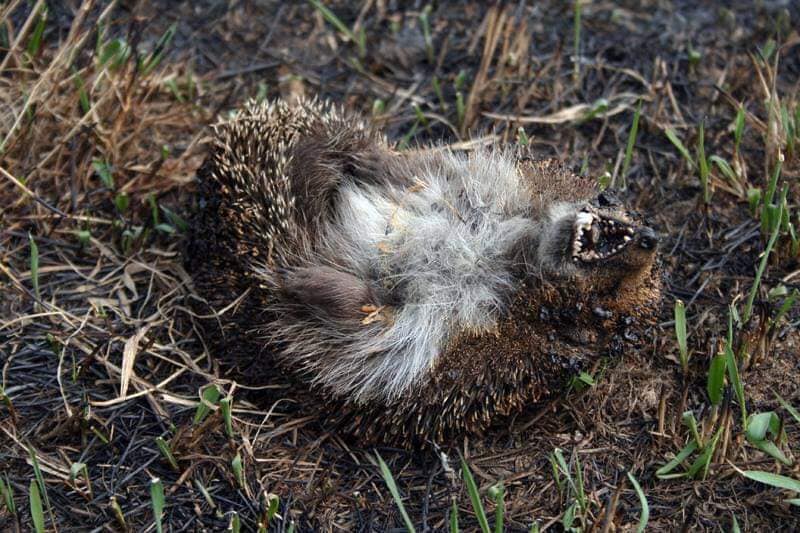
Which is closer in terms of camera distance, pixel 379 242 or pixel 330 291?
pixel 330 291

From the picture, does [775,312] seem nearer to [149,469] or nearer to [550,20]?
[550,20]

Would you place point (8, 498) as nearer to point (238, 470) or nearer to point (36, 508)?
point (36, 508)

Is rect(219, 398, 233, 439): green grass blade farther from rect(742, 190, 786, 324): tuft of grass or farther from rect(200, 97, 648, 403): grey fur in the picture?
rect(742, 190, 786, 324): tuft of grass

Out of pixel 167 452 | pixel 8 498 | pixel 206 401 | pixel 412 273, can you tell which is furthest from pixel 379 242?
pixel 8 498

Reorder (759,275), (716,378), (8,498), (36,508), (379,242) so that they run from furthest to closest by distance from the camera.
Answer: (379,242), (759,275), (716,378), (8,498), (36,508)

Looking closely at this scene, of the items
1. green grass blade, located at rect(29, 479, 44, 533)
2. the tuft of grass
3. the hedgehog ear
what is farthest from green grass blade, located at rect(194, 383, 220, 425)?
the tuft of grass

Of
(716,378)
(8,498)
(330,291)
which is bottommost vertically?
(716,378)

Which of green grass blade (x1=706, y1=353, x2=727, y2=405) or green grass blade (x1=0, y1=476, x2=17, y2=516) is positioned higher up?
green grass blade (x1=0, y1=476, x2=17, y2=516)

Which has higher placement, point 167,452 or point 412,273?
point 412,273
